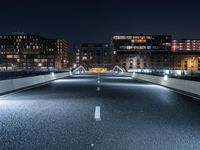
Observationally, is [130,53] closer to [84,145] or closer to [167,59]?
[167,59]

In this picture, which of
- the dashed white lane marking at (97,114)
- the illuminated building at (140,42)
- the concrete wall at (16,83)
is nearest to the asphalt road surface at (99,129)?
the dashed white lane marking at (97,114)

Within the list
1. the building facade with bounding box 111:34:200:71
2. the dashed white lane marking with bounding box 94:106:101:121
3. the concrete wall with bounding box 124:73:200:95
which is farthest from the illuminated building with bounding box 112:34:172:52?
the dashed white lane marking with bounding box 94:106:101:121

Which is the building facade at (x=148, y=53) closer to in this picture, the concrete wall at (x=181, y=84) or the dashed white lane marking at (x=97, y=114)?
the concrete wall at (x=181, y=84)

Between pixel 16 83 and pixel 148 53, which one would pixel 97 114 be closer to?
pixel 16 83

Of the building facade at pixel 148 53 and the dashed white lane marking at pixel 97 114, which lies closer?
the dashed white lane marking at pixel 97 114

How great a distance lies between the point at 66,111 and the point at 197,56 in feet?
600

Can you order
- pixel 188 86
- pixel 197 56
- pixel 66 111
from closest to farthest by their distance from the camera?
pixel 66 111
pixel 188 86
pixel 197 56

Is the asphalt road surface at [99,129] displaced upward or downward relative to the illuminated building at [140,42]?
downward

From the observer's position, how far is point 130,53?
184 m

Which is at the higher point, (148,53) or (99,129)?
(148,53)

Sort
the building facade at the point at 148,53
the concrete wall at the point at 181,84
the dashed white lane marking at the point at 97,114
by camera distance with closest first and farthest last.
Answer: the dashed white lane marking at the point at 97,114 < the concrete wall at the point at 181,84 < the building facade at the point at 148,53

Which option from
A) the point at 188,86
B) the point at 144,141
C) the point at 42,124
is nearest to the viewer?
the point at 144,141

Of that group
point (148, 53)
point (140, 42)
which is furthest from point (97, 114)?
point (140, 42)

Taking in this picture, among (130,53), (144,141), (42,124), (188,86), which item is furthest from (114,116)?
(130,53)
